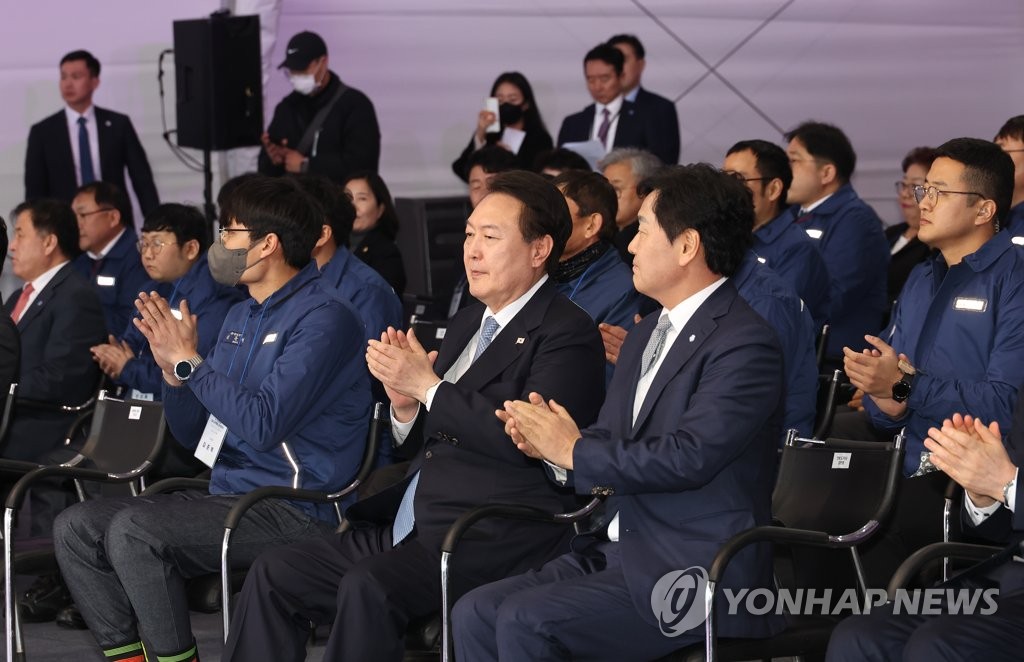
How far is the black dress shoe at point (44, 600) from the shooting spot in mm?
5203

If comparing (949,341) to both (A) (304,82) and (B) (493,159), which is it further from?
(A) (304,82)

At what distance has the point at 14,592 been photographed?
161 inches

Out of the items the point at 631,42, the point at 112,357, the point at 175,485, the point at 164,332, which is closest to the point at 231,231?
the point at 164,332

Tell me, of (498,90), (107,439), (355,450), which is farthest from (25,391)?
(498,90)

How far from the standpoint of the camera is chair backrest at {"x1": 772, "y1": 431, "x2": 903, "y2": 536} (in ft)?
11.3

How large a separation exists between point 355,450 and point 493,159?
272 cm

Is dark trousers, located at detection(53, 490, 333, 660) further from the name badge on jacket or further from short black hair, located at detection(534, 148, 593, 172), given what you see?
short black hair, located at detection(534, 148, 593, 172)

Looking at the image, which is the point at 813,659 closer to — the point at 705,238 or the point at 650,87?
the point at 705,238

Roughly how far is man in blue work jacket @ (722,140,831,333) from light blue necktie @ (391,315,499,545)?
5.93 ft

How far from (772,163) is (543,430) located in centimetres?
275

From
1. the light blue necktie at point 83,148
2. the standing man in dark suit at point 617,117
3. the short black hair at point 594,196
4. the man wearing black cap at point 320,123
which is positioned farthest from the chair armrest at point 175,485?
the light blue necktie at point 83,148

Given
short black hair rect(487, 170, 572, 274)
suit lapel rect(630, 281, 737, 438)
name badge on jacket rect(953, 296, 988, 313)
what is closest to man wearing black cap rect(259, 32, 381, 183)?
short black hair rect(487, 170, 572, 274)

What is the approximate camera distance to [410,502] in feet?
12.1

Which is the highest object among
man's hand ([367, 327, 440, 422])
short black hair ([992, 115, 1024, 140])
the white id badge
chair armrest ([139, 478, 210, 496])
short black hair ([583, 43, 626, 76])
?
short black hair ([583, 43, 626, 76])
